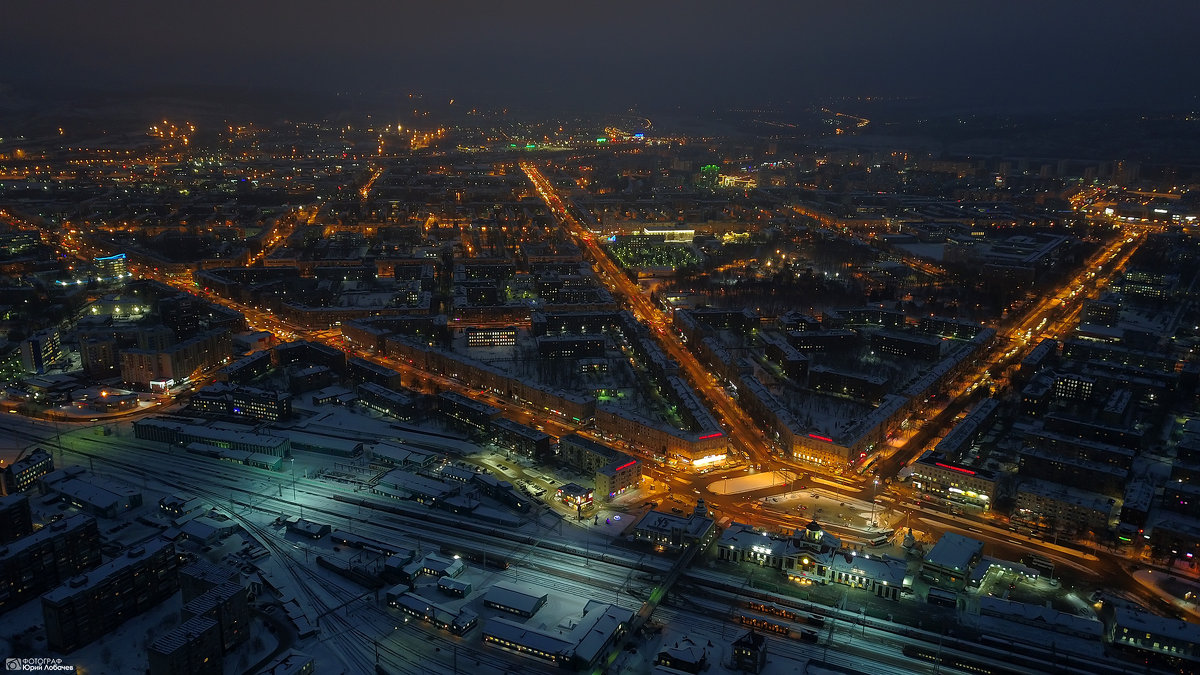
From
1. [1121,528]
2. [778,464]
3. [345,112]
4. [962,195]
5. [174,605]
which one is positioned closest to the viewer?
[174,605]

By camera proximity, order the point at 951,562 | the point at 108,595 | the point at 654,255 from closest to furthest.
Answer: the point at 108,595, the point at 951,562, the point at 654,255

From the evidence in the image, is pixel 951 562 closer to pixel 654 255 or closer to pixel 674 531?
pixel 674 531

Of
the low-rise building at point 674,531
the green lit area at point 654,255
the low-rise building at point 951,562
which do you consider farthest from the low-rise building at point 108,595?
the green lit area at point 654,255

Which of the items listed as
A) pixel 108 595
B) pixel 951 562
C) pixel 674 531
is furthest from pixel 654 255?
pixel 108 595

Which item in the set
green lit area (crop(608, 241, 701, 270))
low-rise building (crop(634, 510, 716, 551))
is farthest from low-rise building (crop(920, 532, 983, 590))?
green lit area (crop(608, 241, 701, 270))

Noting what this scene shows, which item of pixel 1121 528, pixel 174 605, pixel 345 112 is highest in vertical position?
pixel 345 112

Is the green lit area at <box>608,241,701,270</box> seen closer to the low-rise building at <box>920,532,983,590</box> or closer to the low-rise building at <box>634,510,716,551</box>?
the low-rise building at <box>634,510,716,551</box>

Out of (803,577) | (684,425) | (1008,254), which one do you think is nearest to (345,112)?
(1008,254)

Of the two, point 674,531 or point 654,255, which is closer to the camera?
→ point 674,531

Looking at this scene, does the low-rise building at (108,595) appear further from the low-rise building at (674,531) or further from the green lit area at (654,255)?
the green lit area at (654,255)

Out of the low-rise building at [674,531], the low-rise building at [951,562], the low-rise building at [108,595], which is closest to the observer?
the low-rise building at [108,595]

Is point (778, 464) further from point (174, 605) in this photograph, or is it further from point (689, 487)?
point (174, 605)
